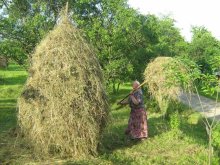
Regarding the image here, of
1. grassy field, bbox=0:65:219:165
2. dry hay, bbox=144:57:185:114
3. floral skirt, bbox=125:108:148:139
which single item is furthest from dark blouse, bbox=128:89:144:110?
dry hay, bbox=144:57:185:114

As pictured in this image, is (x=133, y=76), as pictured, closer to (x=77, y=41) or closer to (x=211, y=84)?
(x=77, y=41)

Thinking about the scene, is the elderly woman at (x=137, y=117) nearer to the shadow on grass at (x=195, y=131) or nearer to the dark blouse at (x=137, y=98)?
the dark blouse at (x=137, y=98)

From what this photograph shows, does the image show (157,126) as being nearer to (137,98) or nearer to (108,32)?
(137,98)

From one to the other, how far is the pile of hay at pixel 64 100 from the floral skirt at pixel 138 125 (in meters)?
2.15

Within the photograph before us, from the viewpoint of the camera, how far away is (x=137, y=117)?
40.8ft

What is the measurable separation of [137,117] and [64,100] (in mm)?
3543

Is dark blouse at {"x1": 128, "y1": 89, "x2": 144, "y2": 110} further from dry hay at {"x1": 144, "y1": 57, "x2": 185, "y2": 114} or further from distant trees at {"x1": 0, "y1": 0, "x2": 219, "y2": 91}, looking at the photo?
distant trees at {"x1": 0, "y1": 0, "x2": 219, "y2": 91}

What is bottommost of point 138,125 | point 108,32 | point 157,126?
point 157,126

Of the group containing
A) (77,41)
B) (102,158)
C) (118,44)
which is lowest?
(102,158)

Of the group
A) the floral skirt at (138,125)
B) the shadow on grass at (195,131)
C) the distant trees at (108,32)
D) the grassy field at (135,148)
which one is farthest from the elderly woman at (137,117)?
the distant trees at (108,32)

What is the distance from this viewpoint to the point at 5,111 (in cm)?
1898

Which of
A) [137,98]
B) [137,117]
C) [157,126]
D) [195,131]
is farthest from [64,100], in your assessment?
[195,131]

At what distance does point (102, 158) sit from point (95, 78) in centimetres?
216

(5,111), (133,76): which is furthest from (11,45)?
(133,76)
